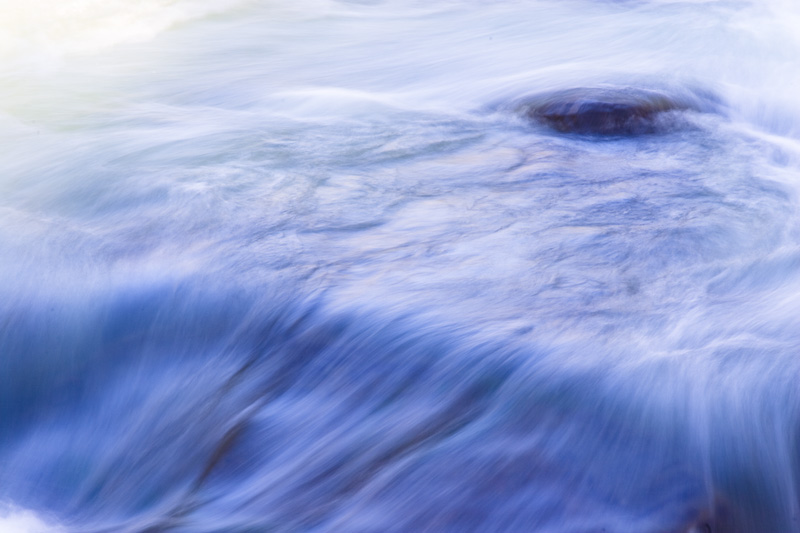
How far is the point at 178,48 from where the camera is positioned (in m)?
6.43

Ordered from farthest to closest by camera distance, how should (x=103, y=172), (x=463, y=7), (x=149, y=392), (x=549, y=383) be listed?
1. (x=463, y=7)
2. (x=103, y=172)
3. (x=149, y=392)
4. (x=549, y=383)

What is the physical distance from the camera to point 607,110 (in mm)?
4766

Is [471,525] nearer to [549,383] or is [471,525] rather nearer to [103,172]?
[549,383]

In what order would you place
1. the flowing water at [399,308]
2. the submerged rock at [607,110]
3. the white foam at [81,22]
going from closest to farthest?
1. the flowing water at [399,308]
2. the submerged rock at [607,110]
3. the white foam at [81,22]

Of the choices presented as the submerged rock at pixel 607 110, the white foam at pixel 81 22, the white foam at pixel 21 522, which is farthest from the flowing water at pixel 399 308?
the white foam at pixel 81 22

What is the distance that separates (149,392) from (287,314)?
1.95 feet

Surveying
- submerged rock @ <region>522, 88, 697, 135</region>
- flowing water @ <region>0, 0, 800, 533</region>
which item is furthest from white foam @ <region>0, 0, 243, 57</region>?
submerged rock @ <region>522, 88, 697, 135</region>

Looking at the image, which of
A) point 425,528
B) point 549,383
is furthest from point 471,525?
point 549,383

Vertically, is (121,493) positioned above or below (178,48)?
below

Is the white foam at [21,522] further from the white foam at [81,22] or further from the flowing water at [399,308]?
the white foam at [81,22]

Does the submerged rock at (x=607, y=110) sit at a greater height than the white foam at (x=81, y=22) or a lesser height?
lesser

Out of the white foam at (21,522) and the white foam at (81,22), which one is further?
the white foam at (81,22)

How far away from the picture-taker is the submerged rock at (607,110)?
15.5ft

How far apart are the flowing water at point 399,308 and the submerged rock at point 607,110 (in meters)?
0.13
